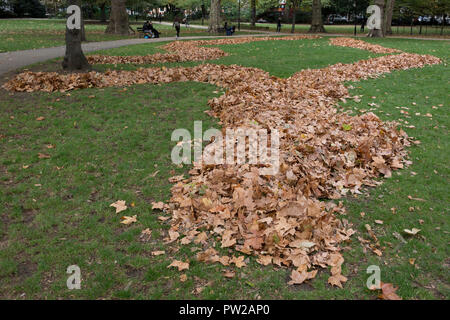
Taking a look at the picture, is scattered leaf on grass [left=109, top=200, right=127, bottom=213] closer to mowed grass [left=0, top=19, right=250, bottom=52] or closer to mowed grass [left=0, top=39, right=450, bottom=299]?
mowed grass [left=0, top=39, right=450, bottom=299]

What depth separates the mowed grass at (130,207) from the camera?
11.3 feet

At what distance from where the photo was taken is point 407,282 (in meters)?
3.51

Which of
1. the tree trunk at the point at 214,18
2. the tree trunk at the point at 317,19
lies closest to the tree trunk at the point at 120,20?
the tree trunk at the point at 214,18

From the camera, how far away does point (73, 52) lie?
428 inches

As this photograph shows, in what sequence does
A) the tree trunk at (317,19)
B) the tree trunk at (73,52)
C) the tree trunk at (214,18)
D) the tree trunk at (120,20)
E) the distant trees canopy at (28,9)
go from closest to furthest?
the tree trunk at (73,52) → the tree trunk at (120,20) → the tree trunk at (214,18) → the tree trunk at (317,19) → the distant trees canopy at (28,9)

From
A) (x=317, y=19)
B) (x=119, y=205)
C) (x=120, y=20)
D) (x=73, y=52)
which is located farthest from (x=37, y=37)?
(x=317, y=19)

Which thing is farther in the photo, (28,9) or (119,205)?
(28,9)

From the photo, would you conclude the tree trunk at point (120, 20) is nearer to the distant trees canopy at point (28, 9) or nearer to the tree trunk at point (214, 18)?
the tree trunk at point (214, 18)

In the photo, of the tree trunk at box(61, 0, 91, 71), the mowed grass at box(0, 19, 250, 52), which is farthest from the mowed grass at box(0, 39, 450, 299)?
the mowed grass at box(0, 19, 250, 52)

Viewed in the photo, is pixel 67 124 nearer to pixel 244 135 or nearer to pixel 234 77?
pixel 244 135

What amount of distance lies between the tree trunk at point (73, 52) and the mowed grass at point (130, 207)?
245 cm

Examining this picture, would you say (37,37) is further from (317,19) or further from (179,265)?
(317,19)

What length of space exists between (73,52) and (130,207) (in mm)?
8100
